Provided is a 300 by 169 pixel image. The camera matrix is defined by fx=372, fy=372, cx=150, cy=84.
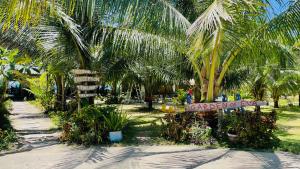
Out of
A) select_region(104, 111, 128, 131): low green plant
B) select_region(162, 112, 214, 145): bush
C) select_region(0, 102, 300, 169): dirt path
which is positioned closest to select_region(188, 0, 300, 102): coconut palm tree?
select_region(162, 112, 214, 145): bush

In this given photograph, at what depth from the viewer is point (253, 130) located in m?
8.00

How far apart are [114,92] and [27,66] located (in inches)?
435

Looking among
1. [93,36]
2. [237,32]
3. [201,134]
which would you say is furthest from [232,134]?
[93,36]

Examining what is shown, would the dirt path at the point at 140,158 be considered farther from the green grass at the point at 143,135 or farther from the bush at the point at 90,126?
the green grass at the point at 143,135

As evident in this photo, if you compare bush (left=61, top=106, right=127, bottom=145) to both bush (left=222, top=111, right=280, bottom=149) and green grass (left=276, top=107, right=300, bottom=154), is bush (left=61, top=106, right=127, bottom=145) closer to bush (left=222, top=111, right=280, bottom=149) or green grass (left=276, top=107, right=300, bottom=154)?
bush (left=222, top=111, right=280, bottom=149)

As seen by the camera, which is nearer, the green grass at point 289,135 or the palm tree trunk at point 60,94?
the green grass at point 289,135

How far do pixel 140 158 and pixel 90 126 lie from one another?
6.40ft

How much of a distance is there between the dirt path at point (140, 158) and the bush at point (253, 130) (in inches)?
20.4

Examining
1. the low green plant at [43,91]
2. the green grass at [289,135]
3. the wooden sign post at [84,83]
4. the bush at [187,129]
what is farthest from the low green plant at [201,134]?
the low green plant at [43,91]

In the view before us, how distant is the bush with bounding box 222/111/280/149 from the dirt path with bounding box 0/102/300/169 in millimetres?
519

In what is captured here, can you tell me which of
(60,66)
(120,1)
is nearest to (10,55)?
(60,66)

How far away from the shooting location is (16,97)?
3052 cm

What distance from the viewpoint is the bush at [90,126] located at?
28.1 feet

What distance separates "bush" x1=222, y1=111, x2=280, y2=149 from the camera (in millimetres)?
7977
